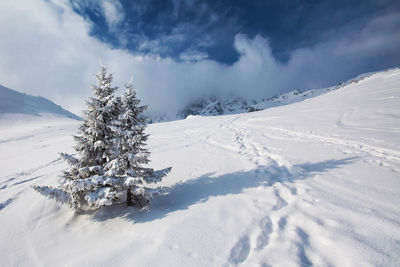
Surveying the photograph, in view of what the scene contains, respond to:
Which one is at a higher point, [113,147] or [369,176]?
[113,147]

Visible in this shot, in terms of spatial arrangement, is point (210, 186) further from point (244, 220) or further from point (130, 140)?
point (130, 140)

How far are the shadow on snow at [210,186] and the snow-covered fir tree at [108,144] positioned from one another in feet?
1.92

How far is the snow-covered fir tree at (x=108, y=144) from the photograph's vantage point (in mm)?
5074

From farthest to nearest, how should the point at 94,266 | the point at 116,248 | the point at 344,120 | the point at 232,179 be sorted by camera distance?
the point at 344,120
the point at 232,179
the point at 116,248
the point at 94,266

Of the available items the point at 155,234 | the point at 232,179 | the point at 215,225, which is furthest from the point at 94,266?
the point at 232,179

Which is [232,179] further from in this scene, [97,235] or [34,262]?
[34,262]

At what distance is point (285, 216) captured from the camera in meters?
3.93

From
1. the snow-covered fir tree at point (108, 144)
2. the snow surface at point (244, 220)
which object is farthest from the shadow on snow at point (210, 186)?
the snow-covered fir tree at point (108, 144)

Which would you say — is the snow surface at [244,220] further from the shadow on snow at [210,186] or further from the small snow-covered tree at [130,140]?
the small snow-covered tree at [130,140]

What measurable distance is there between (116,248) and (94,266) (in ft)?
1.56

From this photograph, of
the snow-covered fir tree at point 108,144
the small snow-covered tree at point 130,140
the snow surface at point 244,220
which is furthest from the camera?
the small snow-covered tree at point 130,140

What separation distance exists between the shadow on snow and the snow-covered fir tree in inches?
23.0

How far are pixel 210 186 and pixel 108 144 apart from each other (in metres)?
4.15

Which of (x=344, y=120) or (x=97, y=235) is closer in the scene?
(x=97, y=235)
